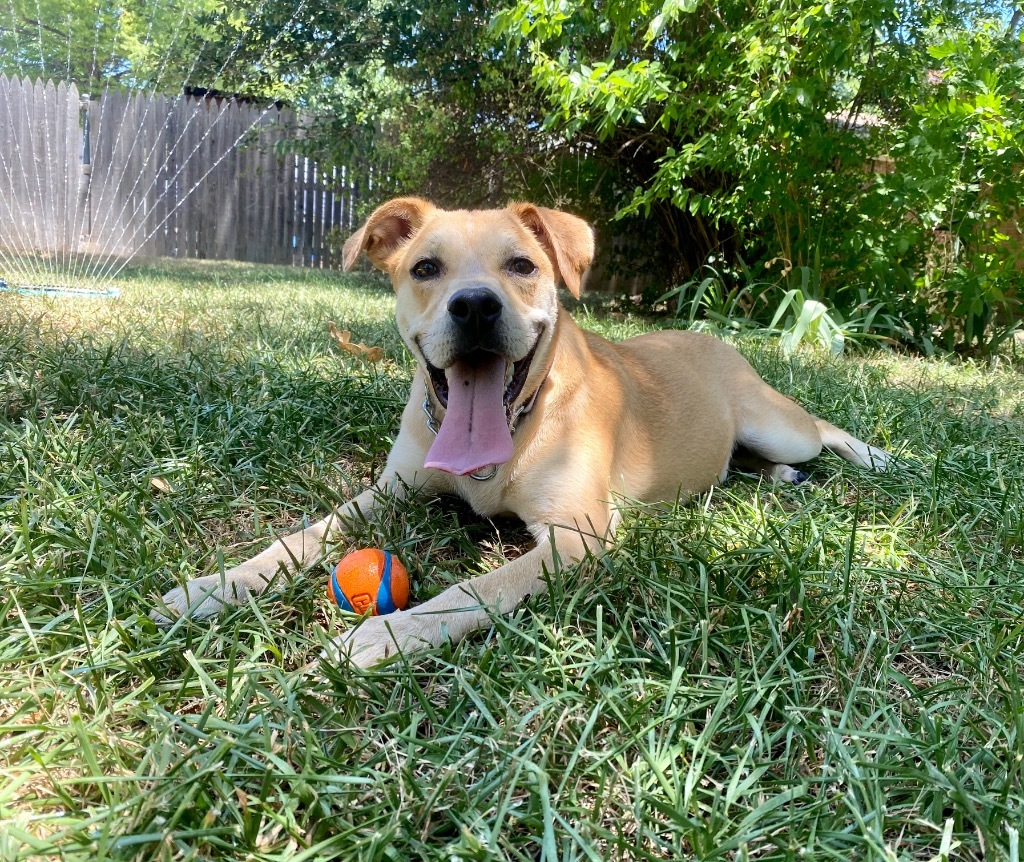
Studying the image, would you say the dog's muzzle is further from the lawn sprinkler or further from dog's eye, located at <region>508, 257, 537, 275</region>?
the lawn sprinkler

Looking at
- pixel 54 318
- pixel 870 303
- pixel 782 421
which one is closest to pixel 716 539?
pixel 782 421

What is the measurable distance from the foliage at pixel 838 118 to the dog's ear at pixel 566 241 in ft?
13.3

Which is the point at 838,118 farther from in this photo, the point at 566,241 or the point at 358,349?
the point at 566,241

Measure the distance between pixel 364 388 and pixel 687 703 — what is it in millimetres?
2983

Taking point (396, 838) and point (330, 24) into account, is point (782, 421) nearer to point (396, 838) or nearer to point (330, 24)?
point (396, 838)

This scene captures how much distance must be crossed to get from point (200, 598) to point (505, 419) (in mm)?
1265

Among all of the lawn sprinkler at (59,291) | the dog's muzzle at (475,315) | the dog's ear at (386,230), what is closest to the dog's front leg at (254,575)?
the dog's muzzle at (475,315)

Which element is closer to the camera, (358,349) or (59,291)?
(358,349)

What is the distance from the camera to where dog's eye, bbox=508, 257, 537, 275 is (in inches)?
125

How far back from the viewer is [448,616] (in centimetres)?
218

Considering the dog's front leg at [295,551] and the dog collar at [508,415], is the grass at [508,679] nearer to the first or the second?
the dog's front leg at [295,551]

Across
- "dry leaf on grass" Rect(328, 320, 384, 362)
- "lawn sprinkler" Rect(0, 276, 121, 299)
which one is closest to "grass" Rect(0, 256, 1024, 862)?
"dry leaf on grass" Rect(328, 320, 384, 362)

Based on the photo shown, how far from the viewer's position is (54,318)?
562 centimetres

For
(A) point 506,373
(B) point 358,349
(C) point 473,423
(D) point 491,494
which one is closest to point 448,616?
(D) point 491,494
